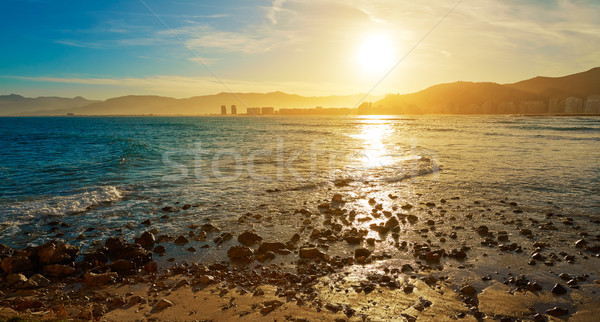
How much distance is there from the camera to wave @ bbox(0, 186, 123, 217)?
40.4 ft

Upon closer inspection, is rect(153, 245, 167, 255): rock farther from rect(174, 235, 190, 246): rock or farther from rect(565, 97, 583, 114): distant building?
rect(565, 97, 583, 114): distant building

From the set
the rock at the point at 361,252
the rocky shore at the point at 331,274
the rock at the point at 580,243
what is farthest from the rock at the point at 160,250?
the rock at the point at 580,243

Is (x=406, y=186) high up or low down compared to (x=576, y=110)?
down

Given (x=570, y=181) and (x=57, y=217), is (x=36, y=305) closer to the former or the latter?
(x=57, y=217)

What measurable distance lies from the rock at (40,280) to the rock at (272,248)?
15.1ft

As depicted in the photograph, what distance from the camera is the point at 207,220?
1136cm

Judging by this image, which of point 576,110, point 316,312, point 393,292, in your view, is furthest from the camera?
point 576,110

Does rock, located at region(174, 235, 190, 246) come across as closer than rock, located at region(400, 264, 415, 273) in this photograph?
No

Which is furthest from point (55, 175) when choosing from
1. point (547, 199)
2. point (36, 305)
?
point (547, 199)

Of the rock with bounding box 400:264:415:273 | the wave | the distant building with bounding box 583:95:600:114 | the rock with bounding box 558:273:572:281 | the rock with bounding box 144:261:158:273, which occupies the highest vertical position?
the distant building with bounding box 583:95:600:114

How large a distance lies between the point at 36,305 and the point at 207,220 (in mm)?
5647

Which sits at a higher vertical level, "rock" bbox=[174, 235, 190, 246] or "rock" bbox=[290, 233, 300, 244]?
"rock" bbox=[290, 233, 300, 244]

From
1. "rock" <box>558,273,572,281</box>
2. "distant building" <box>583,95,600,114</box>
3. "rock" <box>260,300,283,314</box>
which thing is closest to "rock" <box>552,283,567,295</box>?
"rock" <box>558,273,572,281</box>

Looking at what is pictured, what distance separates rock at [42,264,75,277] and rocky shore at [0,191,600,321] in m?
0.02
